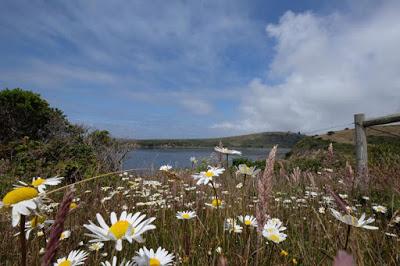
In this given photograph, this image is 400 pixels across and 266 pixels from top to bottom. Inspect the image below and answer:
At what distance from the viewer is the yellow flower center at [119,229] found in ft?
3.07

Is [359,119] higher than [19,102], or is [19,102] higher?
[19,102]

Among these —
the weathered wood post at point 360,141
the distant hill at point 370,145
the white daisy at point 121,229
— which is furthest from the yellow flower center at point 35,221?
the distant hill at point 370,145

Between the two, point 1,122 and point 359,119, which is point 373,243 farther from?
point 1,122

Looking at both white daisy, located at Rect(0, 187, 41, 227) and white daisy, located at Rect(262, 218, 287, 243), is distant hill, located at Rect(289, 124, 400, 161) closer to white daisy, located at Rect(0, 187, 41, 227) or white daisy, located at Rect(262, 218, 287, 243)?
white daisy, located at Rect(262, 218, 287, 243)

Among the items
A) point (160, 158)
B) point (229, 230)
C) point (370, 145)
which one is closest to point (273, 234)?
point (229, 230)

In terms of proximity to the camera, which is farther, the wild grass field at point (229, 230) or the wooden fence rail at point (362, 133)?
the wooden fence rail at point (362, 133)

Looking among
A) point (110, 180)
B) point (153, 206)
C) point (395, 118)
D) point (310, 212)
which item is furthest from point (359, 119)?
point (110, 180)

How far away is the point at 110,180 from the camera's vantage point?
5.73m

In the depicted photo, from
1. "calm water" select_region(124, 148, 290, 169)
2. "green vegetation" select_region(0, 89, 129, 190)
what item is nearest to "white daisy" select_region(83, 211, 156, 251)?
"calm water" select_region(124, 148, 290, 169)

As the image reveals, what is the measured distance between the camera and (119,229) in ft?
3.17

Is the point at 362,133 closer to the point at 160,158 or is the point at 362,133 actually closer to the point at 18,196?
the point at 18,196

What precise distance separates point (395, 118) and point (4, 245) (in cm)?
616

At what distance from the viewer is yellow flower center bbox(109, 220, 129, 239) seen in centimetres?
94

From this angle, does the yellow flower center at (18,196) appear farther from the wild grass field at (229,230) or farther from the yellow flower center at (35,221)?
the yellow flower center at (35,221)
